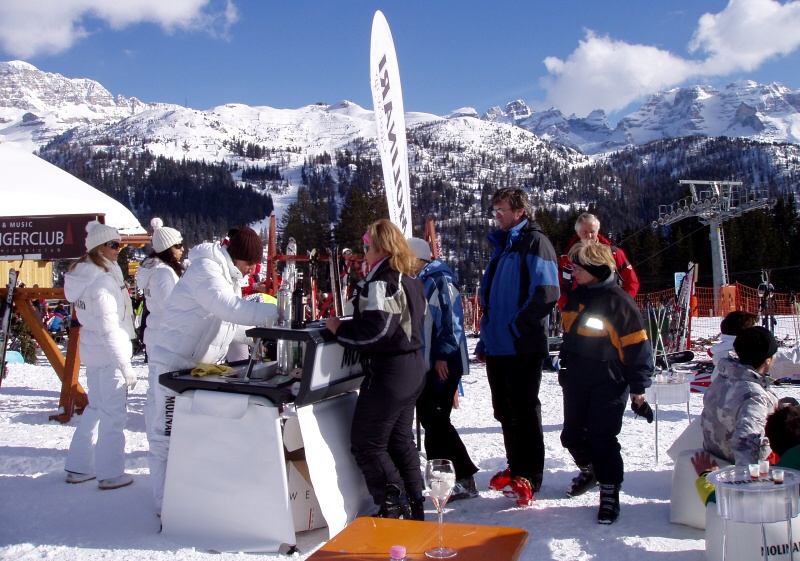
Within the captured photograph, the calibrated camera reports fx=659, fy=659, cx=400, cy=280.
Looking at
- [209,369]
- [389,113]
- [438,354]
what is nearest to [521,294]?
[438,354]

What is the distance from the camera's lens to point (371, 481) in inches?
118

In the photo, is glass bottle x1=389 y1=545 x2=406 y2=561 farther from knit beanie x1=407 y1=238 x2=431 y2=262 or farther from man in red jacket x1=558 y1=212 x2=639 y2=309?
man in red jacket x1=558 y1=212 x2=639 y2=309

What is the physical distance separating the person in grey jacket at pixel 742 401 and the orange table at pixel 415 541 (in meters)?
1.12

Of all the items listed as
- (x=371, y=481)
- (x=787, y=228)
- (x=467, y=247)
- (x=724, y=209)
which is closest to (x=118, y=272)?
(x=371, y=481)

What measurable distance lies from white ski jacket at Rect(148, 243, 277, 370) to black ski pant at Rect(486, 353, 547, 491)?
4.09 feet

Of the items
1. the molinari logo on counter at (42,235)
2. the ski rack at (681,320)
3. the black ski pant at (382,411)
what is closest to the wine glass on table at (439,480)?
the black ski pant at (382,411)

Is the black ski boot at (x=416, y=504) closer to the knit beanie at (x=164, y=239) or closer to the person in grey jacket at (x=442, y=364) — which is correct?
the person in grey jacket at (x=442, y=364)

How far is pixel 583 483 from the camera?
358 cm

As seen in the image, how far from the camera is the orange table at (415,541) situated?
6.07ft

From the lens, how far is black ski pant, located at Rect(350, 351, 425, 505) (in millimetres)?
2947

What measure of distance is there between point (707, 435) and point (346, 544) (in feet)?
5.96

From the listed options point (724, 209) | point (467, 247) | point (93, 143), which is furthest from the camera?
point (93, 143)

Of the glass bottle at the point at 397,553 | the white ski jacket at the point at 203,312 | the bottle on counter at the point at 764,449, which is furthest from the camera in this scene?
the white ski jacket at the point at 203,312

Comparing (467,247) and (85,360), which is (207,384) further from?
(467,247)
